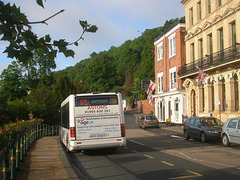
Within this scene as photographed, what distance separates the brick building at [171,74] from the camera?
116 ft

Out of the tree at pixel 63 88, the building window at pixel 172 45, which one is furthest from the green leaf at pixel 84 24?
the tree at pixel 63 88

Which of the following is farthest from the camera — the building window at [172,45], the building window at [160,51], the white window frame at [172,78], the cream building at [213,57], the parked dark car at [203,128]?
the building window at [160,51]

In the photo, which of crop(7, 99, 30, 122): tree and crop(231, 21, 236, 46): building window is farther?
crop(7, 99, 30, 122): tree

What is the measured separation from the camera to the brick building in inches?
1396

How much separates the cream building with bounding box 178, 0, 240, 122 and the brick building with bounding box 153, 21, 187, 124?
1.31 meters

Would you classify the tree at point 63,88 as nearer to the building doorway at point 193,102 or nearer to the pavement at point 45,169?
the building doorway at point 193,102

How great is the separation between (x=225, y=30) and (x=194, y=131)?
39.7 ft

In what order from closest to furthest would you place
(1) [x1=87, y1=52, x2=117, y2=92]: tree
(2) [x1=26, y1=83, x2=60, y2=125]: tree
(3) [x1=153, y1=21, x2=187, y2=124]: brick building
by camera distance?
(2) [x1=26, y1=83, x2=60, y2=125]: tree < (3) [x1=153, y1=21, x2=187, y2=124]: brick building < (1) [x1=87, y1=52, x2=117, y2=92]: tree

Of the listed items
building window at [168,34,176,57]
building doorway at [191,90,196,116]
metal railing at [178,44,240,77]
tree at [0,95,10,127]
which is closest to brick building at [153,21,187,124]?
building window at [168,34,176,57]

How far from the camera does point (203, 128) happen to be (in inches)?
685

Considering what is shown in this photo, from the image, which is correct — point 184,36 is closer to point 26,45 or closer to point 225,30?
point 225,30

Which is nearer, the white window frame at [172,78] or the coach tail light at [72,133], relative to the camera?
the coach tail light at [72,133]

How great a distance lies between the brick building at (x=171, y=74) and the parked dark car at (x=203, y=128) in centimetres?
1571

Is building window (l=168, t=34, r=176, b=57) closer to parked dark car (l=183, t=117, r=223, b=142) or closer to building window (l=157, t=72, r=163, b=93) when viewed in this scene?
building window (l=157, t=72, r=163, b=93)
